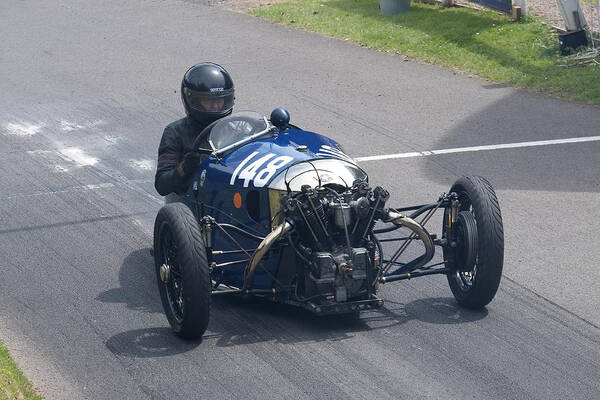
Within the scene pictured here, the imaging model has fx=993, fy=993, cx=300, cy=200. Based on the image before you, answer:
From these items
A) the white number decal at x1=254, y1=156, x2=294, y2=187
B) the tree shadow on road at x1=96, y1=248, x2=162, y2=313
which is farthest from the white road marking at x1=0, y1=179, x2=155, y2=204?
the white number decal at x1=254, y1=156, x2=294, y2=187

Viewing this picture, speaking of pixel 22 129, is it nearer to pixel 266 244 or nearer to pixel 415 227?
pixel 266 244

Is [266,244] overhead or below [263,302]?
overhead

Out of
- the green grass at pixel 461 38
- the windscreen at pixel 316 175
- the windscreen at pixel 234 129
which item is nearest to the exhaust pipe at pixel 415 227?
the windscreen at pixel 316 175

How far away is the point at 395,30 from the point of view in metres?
18.7

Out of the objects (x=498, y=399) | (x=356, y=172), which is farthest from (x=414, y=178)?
(x=498, y=399)

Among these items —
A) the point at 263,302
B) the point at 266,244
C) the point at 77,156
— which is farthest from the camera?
the point at 77,156

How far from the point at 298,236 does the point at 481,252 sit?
4.39 ft

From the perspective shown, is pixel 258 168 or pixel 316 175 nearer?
pixel 316 175

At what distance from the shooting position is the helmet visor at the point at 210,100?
847cm

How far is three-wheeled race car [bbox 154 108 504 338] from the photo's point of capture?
692 centimetres

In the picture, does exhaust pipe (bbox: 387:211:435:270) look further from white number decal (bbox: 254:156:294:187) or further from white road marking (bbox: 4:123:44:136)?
white road marking (bbox: 4:123:44:136)

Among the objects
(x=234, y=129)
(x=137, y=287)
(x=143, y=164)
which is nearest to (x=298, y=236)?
(x=234, y=129)

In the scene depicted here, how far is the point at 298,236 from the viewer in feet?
23.2

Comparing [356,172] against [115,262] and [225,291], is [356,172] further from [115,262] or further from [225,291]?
[115,262]
